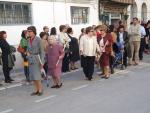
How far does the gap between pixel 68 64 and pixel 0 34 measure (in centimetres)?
328

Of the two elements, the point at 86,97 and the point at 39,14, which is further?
the point at 39,14

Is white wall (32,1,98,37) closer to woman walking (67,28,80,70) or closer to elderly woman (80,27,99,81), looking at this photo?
woman walking (67,28,80,70)

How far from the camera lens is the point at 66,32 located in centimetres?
1415

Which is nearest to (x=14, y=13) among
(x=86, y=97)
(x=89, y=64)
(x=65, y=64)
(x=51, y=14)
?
(x=51, y=14)

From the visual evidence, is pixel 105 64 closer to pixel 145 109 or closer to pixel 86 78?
pixel 86 78

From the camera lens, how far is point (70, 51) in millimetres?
14312

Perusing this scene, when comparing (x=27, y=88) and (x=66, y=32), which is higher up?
(x=66, y=32)

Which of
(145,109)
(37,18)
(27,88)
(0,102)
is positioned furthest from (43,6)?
(145,109)

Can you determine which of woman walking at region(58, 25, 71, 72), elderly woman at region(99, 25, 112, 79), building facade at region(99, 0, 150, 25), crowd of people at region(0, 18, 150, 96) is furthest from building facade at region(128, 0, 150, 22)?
elderly woman at region(99, 25, 112, 79)

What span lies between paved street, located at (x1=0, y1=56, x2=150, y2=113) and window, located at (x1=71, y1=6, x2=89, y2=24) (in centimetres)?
817

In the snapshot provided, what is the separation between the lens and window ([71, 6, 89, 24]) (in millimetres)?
20219

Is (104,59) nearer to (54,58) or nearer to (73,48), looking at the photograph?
(54,58)

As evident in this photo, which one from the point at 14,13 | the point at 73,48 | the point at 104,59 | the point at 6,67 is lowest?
the point at 6,67

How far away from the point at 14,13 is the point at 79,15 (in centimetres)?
579
